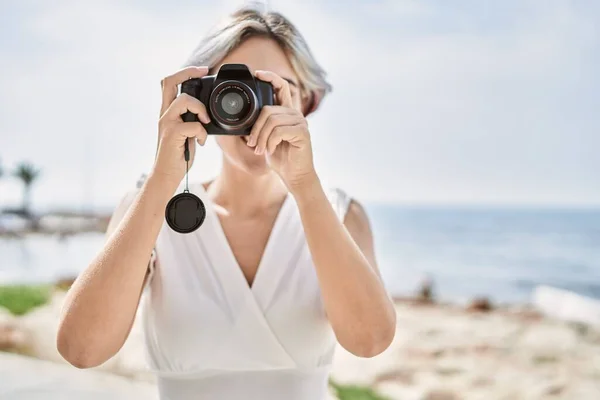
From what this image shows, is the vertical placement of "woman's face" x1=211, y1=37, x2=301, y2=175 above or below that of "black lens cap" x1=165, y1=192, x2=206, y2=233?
above

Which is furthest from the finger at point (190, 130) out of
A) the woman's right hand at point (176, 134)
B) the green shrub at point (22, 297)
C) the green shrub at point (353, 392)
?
the green shrub at point (22, 297)

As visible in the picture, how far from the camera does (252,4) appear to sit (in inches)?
45.6

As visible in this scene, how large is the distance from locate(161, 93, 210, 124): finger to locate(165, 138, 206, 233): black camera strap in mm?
41

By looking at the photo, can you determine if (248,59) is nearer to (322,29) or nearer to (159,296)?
(159,296)

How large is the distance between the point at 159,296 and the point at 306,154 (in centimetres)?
35

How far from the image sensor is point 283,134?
0.92 m

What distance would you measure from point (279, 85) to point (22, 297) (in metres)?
3.62

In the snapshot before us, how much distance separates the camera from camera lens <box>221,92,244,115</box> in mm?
927

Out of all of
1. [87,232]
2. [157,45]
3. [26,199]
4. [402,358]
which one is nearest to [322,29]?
[157,45]

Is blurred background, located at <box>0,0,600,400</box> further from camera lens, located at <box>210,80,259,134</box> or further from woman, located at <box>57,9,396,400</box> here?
camera lens, located at <box>210,80,259,134</box>

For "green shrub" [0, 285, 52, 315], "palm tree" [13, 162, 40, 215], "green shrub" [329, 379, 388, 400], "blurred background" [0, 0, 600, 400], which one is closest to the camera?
"green shrub" [329, 379, 388, 400]

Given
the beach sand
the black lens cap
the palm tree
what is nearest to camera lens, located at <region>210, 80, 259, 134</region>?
the black lens cap

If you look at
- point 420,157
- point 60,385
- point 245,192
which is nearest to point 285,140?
point 245,192

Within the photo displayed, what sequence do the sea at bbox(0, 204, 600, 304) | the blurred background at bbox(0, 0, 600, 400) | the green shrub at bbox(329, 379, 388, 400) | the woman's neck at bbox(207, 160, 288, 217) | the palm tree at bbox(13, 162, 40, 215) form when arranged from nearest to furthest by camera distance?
the woman's neck at bbox(207, 160, 288, 217), the green shrub at bbox(329, 379, 388, 400), the blurred background at bbox(0, 0, 600, 400), the sea at bbox(0, 204, 600, 304), the palm tree at bbox(13, 162, 40, 215)
